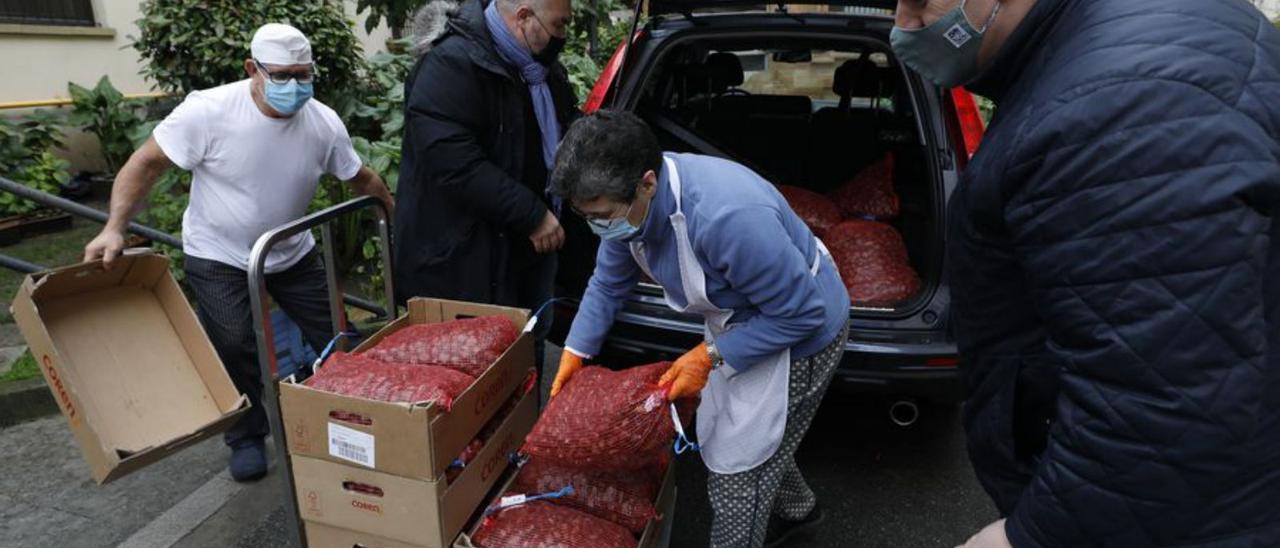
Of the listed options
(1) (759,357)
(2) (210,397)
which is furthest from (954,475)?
(2) (210,397)

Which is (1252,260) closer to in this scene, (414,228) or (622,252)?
(622,252)

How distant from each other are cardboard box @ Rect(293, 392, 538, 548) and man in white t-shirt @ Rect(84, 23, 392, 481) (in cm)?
105

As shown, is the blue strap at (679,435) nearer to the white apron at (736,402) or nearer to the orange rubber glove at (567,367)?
the white apron at (736,402)

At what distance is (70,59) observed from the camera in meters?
6.39

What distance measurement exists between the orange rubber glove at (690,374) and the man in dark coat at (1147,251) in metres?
1.00

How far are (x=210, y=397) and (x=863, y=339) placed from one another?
214cm

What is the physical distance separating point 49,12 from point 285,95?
5532 millimetres

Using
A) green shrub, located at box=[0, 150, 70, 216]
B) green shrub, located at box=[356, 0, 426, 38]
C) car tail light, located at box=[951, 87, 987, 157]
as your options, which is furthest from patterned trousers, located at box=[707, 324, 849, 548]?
green shrub, located at box=[0, 150, 70, 216]

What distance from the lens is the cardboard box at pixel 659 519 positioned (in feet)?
6.59

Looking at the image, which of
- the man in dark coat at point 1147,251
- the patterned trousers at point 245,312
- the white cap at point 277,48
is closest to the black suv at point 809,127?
the patterned trousers at point 245,312

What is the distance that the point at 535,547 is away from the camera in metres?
1.89

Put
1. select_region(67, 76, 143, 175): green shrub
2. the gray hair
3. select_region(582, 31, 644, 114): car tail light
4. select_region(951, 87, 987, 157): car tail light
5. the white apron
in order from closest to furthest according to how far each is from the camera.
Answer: the white apron → select_region(951, 87, 987, 157): car tail light → select_region(582, 31, 644, 114): car tail light → the gray hair → select_region(67, 76, 143, 175): green shrub

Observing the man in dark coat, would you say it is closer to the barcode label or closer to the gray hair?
the barcode label

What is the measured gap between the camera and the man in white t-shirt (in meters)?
2.49
